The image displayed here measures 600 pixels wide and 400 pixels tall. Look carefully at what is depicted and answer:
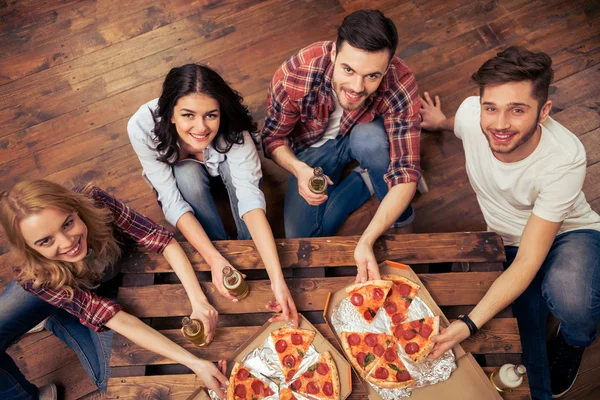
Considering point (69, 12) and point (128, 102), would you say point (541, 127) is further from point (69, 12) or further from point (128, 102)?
point (69, 12)

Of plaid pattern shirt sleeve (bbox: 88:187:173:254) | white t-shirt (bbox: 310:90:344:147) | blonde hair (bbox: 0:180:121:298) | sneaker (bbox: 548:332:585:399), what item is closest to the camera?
blonde hair (bbox: 0:180:121:298)

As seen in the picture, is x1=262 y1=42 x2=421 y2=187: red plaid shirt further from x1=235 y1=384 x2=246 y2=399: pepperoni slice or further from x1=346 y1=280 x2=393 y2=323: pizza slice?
x1=235 y1=384 x2=246 y2=399: pepperoni slice

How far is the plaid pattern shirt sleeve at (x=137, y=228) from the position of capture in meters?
1.91

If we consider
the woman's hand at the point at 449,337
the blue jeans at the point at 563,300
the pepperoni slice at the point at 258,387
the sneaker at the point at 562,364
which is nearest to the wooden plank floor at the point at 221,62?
the blue jeans at the point at 563,300

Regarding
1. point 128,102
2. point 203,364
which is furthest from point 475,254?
point 128,102

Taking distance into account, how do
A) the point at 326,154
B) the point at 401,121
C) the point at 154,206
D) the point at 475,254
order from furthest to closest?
1. the point at 154,206
2. the point at 326,154
3. the point at 401,121
4. the point at 475,254

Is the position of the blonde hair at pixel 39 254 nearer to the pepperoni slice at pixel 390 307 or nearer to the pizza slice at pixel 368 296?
the pizza slice at pixel 368 296

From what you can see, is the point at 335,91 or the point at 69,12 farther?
the point at 69,12

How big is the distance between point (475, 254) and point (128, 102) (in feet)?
8.01

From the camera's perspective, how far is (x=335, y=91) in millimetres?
2062

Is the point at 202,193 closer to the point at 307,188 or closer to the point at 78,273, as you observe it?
the point at 307,188

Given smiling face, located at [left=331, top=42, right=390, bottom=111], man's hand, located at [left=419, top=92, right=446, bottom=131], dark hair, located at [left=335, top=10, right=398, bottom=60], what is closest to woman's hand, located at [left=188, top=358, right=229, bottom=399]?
smiling face, located at [left=331, top=42, right=390, bottom=111]

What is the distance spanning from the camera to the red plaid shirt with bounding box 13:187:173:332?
5.80 ft

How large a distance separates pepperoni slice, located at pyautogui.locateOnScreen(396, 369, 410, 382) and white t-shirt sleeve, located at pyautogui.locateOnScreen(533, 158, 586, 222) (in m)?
0.87
